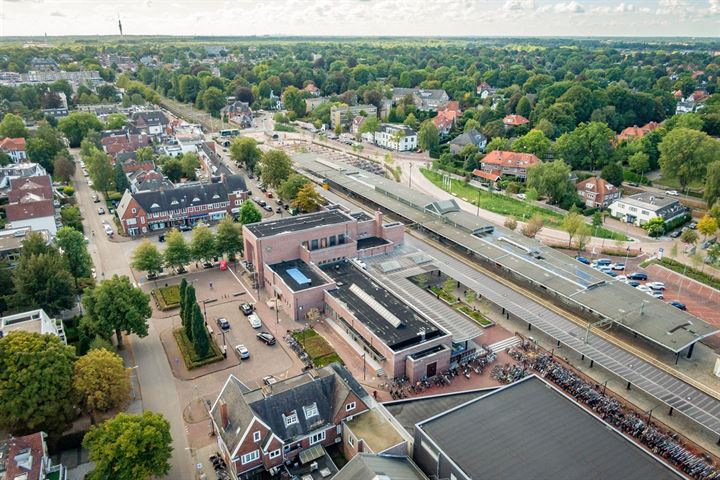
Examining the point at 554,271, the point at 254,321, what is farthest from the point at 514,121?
the point at 254,321

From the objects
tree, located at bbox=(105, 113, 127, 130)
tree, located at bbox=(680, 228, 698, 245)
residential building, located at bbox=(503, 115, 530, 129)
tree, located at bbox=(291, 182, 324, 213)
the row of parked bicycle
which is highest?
tree, located at bbox=(105, 113, 127, 130)

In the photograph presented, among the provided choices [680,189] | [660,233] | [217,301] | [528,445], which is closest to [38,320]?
[217,301]

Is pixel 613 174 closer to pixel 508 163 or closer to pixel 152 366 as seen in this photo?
pixel 508 163

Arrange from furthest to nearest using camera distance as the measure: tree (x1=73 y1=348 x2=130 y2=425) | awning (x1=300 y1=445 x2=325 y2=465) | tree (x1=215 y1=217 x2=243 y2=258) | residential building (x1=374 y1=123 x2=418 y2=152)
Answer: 1. residential building (x1=374 y1=123 x2=418 y2=152)
2. tree (x1=215 y1=217 x2=243 y2=258)
3. tree (x1=73 y1=348 x2=130 y2=425)
4. awning (x1=300 y1=445 x2=325 y2=465)

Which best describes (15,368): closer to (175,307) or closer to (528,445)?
(175,307)

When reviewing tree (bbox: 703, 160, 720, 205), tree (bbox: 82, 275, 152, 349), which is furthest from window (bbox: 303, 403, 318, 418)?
tree (bbox: 703, 160, 720, 205)

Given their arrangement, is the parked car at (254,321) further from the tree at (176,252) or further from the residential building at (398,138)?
the residential building at (398,138)

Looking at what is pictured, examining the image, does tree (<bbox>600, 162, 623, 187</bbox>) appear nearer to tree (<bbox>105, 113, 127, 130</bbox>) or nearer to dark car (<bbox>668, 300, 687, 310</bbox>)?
dark car (<bbox>668, 300, 687, 310</bbox>)
